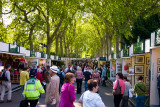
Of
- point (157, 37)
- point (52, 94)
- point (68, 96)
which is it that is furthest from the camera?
point (157, 37)

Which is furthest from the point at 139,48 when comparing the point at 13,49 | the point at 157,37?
the point at 13,49

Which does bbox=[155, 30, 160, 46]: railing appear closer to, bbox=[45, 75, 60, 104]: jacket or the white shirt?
bbox=[45, 75, 60, 104]: jacket

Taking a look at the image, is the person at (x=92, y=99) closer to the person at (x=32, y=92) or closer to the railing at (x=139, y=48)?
the person at (x=32, y=92)

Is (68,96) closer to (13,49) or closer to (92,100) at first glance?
(92,100)

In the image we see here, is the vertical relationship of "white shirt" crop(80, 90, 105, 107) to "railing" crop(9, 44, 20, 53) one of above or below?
below

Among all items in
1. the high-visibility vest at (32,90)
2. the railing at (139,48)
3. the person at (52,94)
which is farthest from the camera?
the railing at (139,48)

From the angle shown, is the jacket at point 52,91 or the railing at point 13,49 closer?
the jacket at point 52,91

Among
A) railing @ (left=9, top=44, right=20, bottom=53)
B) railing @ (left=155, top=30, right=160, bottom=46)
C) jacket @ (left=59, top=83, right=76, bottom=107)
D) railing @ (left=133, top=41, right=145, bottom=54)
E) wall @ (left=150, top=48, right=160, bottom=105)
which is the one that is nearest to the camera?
jacket @ (left=59, top=83, right=76, bottom=107)

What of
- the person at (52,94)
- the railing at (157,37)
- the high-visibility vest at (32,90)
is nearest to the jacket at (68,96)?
the person at (52,94)

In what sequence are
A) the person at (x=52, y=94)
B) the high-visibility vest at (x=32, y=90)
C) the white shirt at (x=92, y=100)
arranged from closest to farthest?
the white shirt at (x=92, y=100)
the person at (x=52, y=94)
the high-visibility vest at (x=32, y=90)

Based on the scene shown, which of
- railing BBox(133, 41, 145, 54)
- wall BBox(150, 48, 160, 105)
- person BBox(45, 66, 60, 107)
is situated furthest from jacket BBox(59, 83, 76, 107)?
railing BBox(133, 41, 145, 54)

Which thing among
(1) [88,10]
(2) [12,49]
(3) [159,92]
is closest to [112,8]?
(1) [88,10]

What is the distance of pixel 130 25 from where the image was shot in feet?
88.9

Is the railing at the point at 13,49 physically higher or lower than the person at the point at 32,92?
higher
